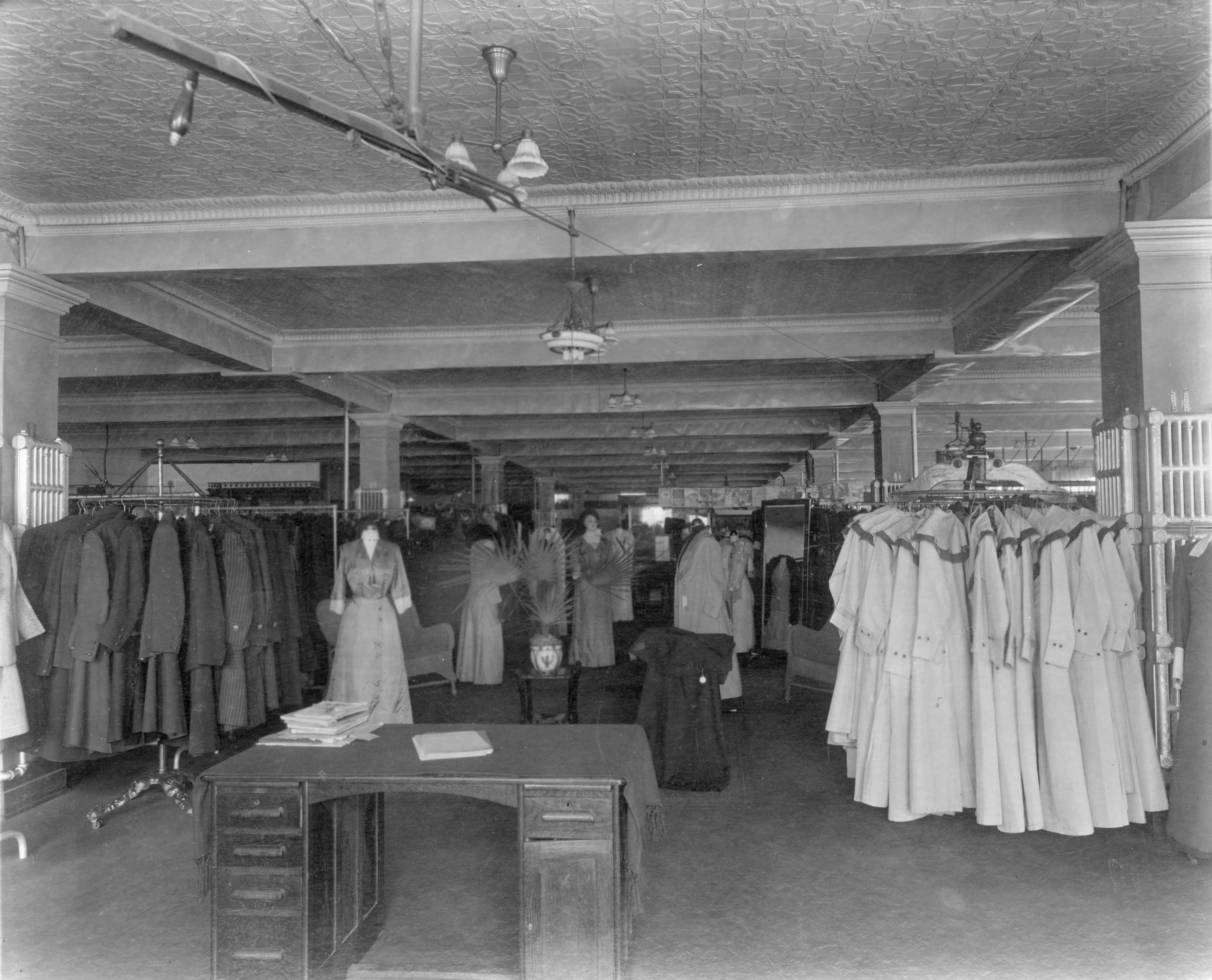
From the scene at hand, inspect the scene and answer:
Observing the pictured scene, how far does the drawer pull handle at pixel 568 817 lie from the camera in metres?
2.82

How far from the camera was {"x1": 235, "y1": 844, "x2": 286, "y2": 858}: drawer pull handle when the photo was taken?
288 centimetres

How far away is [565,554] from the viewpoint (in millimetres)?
5223

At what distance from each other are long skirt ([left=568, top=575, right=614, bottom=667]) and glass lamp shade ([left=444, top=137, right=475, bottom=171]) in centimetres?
662

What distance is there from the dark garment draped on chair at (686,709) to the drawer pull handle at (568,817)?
7.61ft

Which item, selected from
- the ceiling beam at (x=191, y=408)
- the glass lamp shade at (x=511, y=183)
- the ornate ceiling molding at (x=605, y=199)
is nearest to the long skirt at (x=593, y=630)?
the ornate ceiling molding at (x=605, y=199)

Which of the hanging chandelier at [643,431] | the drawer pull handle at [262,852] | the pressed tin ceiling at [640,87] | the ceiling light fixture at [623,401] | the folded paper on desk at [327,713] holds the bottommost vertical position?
the drawer pull handle at [262,852]

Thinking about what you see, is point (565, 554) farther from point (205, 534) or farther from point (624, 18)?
point (624, 18)

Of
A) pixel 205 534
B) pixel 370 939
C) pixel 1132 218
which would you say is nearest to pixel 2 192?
pixel 205 534

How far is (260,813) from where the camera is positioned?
289cm

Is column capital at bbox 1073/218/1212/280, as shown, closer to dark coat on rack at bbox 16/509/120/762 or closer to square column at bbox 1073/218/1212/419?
square column at bbox 1073/218/1212/419

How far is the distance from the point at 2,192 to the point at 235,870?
427 cm

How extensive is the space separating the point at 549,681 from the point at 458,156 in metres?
3.32

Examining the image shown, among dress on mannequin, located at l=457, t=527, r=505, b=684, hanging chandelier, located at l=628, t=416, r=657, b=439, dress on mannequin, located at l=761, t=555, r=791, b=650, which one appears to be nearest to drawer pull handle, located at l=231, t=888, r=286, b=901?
dress on mannequin, located at l=457, t=527, r=505, b=684

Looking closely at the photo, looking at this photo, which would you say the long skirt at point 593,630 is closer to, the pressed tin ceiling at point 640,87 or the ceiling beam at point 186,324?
the ceiling beam at point 186,324
